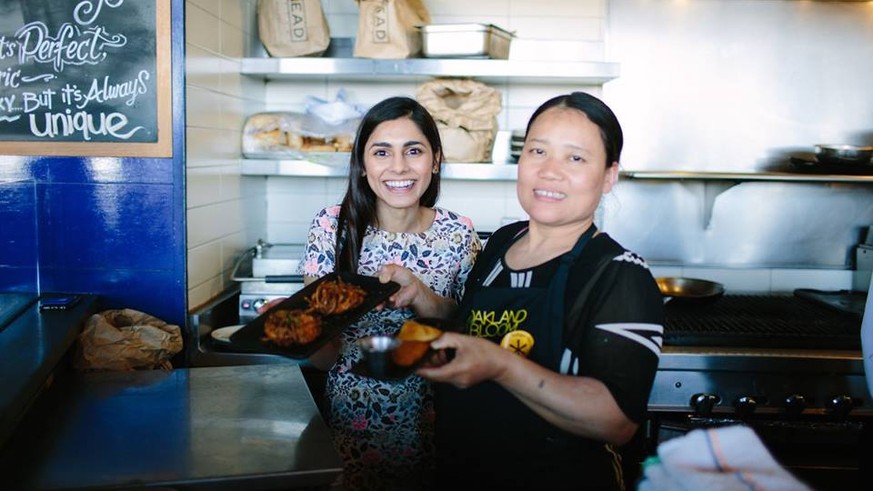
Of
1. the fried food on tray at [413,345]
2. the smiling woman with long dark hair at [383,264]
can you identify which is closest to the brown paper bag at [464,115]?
the smiling woman with long dark hair at [383,264]

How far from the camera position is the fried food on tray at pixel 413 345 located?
150 centimetres

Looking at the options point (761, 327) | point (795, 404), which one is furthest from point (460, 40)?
point (795, 404)

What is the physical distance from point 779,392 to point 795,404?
0.25ft

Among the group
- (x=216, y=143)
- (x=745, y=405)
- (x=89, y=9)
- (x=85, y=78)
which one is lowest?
(x=745, y=405)

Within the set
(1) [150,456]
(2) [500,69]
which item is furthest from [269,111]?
(1) [150,456]

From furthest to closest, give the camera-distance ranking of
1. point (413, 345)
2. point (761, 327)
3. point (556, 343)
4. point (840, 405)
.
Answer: point (761, 327), point (840, 405), point (556, 343), point (413, 345)

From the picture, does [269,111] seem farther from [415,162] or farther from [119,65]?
[415,162]

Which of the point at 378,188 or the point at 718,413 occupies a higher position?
the point at 378,188

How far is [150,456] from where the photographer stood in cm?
169

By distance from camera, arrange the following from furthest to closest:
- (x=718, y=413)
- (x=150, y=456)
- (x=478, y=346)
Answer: (x=718, y=413), (x=150, y=456), (x=478, y=346)

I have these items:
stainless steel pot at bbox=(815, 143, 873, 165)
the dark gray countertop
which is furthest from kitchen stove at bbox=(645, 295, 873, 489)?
the dark gray countertop

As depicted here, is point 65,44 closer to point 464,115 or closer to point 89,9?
point 89,9

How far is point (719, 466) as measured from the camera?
3.45 feet

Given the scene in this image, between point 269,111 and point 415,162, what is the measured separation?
181 cm
